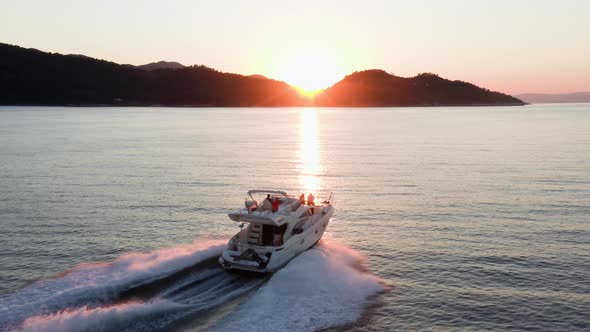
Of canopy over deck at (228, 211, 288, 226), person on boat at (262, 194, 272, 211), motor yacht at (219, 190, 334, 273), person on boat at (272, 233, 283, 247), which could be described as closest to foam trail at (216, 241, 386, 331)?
motor yacht at (219, 190, 334, 273)

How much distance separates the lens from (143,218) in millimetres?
38812

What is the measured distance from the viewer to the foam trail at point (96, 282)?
21.8 m

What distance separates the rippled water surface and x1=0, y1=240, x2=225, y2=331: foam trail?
0.10 m

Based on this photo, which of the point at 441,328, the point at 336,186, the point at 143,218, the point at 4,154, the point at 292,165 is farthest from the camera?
the point at 4,154

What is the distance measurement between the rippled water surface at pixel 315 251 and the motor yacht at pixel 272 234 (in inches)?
32.4

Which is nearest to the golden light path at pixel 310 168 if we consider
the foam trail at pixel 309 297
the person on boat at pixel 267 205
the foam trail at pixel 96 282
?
the person on boat at pixel 267 205

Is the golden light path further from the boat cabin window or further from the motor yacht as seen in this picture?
the boat cabin window

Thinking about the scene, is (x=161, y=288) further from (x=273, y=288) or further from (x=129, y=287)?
(x=273, y=288)

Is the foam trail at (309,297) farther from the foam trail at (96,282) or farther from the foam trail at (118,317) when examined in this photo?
the foam trail at (96,282)

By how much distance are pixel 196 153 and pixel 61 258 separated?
5510 cm

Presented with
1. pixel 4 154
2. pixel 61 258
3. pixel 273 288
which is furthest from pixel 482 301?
pixel 4 154

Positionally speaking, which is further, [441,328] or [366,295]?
[366,295]

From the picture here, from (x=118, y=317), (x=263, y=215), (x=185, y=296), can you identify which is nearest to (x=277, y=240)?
(x=263, y=215)

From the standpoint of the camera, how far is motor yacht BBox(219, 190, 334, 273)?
2712cm
